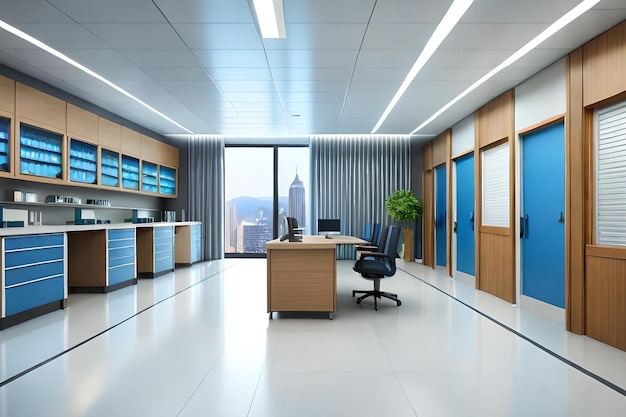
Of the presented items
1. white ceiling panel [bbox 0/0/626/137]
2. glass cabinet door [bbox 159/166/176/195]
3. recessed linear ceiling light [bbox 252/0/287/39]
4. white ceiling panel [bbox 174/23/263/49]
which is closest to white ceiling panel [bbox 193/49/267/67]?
white ceiling panel [bbox 0/0/626/137]

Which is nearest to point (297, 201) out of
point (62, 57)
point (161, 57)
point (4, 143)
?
point (161, 57)

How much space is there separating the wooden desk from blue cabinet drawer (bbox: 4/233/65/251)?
2564 mm

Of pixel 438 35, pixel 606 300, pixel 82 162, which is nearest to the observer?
pixel 606 300

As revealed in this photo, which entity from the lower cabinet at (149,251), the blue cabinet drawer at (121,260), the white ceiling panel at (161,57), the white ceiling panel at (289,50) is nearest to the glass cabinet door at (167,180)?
the lower cabinet at (149,251)

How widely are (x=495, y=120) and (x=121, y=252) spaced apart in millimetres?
6113

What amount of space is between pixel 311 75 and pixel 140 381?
407 cm

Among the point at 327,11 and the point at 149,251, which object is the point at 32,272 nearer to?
the point at 149,251

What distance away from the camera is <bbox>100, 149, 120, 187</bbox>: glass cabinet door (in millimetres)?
6934

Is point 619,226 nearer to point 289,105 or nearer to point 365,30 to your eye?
point 365,30

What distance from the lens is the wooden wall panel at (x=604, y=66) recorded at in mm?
3588

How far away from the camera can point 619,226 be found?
3.72m

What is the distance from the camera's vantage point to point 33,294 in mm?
4492

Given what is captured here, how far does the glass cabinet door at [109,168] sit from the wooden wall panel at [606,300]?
278 inches

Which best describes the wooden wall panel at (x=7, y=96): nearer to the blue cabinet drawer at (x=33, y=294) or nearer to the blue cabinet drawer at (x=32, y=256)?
the blue cabinet drawer at (x=32, y=256)
